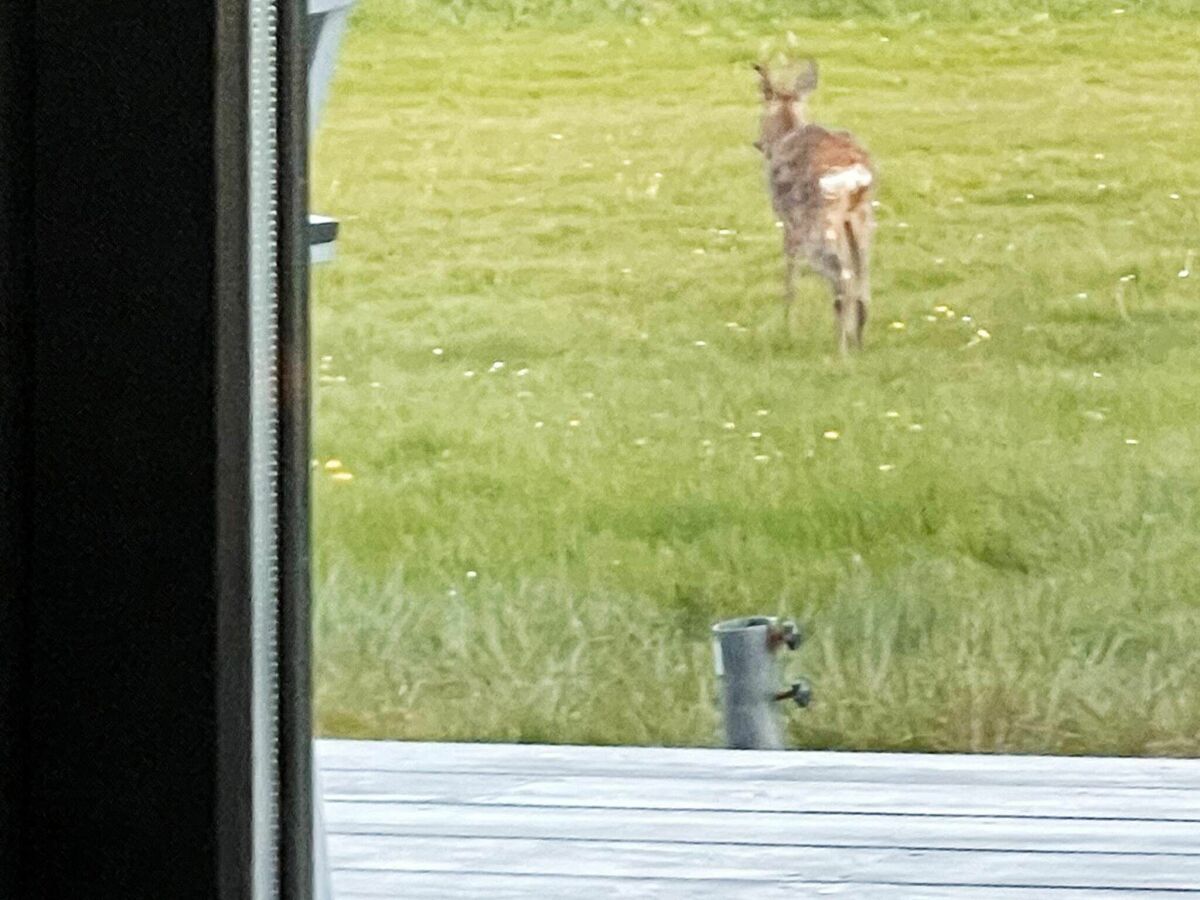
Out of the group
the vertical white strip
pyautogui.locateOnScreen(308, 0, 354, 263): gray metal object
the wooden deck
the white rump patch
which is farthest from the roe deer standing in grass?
the vertical white strip

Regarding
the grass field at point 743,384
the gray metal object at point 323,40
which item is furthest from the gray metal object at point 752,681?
the gray metal object at point 323,40

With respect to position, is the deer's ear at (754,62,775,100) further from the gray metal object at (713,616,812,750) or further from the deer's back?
the gray metal object at (713,616,812,750)

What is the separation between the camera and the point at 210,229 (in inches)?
26.9

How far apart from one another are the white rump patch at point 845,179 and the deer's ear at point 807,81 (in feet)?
0.60

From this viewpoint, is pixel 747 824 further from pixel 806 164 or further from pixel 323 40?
pixel 806 164

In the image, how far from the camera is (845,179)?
3600mm

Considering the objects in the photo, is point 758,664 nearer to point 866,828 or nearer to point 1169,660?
point 866,828

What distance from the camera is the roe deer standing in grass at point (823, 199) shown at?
3602 mm

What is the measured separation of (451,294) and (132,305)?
313cm

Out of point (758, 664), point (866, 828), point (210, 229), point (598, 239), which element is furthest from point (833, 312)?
point (210, 229)

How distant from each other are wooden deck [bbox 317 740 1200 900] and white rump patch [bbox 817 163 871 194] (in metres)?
1.70

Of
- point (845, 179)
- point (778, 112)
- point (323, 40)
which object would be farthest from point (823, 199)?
point (323, 40)

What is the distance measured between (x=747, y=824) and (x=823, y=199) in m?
1.96

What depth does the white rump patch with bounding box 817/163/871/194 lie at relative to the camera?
359cm
